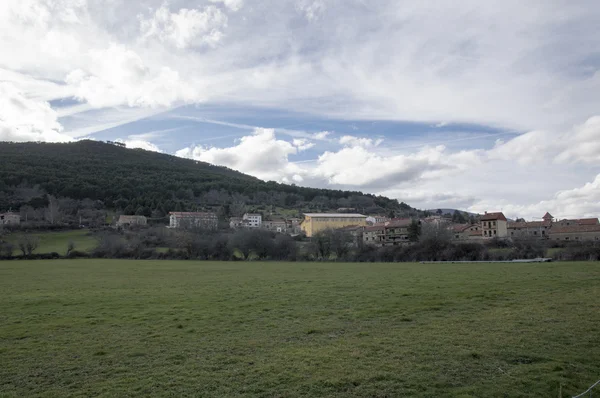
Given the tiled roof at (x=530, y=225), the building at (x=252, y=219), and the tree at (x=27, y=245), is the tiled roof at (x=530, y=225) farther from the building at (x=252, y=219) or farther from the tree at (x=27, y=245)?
the tree at (x=27, y=245)

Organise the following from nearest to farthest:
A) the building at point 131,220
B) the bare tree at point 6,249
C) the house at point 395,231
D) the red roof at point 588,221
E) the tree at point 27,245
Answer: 1. the bare tree at point 6,249
2. the tree at point 27,245
3. the red roof at point 588,221
4. the house at point 395,231
5. the building at point 131,220

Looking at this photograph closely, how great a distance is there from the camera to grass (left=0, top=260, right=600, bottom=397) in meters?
8.30

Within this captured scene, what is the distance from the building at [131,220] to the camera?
122 m

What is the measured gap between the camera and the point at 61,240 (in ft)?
326

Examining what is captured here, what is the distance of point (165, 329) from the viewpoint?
14.2 m

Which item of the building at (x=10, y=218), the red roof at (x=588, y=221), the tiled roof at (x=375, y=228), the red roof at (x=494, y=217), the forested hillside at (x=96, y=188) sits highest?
the forested hillside at (x=96, y=188)

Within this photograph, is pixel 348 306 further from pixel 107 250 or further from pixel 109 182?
pixel 109 182

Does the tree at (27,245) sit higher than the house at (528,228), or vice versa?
the house at (528,228)

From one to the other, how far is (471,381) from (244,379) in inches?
186

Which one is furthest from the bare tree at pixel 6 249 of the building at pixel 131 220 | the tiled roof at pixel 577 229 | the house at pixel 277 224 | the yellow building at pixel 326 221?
the tiled roof at pixel 577 229

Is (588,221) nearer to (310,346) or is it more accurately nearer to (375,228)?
(375,228)

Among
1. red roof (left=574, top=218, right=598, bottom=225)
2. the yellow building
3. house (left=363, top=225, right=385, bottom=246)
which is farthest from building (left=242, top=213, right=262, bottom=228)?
red roof (left=574, top=218, right=598, bottom=225)

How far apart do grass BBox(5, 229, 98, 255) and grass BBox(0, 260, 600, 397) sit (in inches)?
2981

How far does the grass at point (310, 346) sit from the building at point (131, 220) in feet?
354
